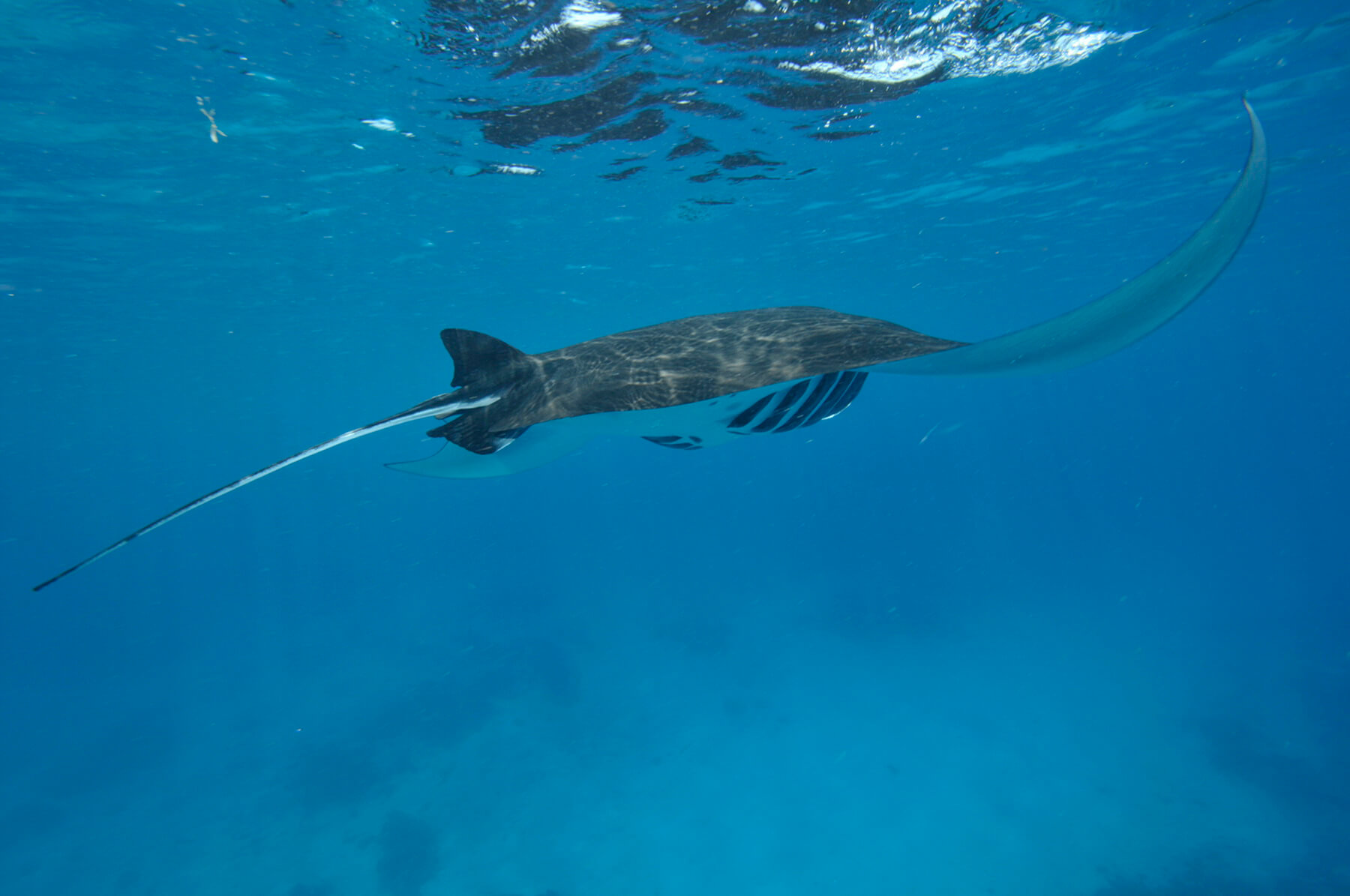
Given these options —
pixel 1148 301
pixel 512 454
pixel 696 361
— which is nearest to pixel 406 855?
pixel 512 454

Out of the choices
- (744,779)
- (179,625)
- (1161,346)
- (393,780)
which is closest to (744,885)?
(744,779)

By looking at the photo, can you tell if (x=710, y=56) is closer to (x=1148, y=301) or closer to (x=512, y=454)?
(x=512, y=454)

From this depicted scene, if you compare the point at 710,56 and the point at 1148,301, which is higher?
the point at 710,56

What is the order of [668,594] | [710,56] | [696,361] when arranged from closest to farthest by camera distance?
[696,361] → [710,56] → [668,594]

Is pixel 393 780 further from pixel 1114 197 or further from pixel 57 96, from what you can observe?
pixel 1114 197

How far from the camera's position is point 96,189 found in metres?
11.4

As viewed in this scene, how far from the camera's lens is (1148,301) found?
2.48 metres

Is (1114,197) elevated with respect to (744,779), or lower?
elevated

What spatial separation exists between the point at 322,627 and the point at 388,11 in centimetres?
2642

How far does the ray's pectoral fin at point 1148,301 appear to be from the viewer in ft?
7.83

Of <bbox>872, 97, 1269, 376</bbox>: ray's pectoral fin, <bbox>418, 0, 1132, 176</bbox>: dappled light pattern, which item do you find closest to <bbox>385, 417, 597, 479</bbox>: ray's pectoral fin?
<bbox>872, 97, 1269, 376</bbox>: ray's pectoral fin

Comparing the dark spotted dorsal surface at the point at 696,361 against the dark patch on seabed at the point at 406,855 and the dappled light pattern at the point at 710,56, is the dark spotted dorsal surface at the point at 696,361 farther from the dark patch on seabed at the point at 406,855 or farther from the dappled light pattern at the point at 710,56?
the dark patch on seabed at the point at 406,855

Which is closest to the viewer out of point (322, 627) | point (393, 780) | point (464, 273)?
point (393, 780)

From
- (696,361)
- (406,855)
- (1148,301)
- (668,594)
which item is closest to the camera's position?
(1148,301)
